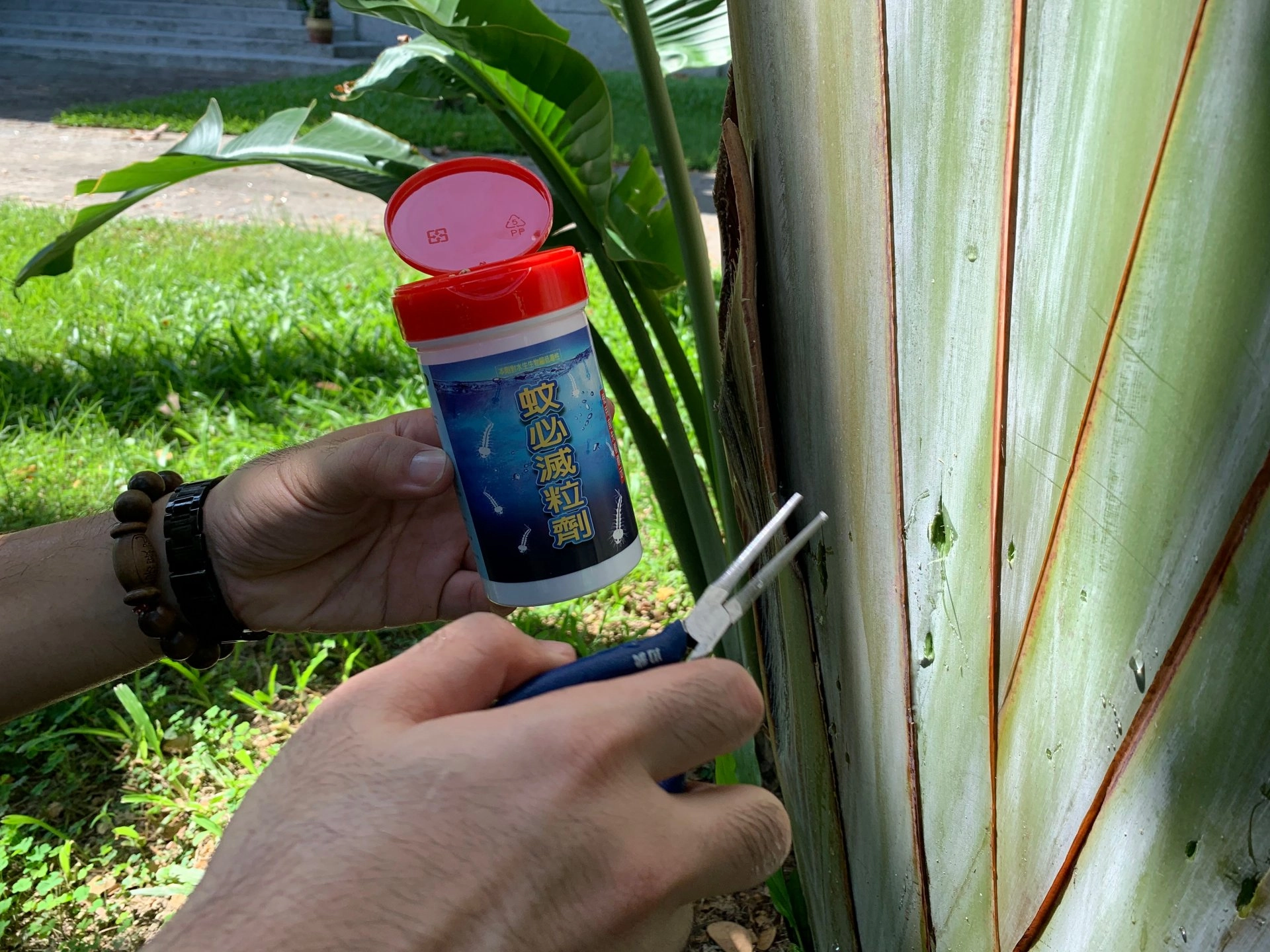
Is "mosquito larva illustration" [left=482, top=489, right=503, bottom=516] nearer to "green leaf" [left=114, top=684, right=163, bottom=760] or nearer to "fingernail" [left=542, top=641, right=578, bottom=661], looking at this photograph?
"fingernail" [left=542, top=641, right=578, bottom=661]

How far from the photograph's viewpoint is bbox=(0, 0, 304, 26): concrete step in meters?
10.4

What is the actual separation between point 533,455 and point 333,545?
519 mm

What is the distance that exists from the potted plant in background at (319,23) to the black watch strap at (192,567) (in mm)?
9944

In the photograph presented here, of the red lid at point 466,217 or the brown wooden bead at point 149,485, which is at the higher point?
the red lid at point 466,217

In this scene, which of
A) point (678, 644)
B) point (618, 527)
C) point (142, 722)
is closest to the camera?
point (678, 644)

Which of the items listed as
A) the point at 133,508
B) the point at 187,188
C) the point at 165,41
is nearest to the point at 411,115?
the point at 187,188

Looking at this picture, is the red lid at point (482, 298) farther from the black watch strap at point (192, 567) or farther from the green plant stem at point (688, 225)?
the black watch strap at point (192, 567)

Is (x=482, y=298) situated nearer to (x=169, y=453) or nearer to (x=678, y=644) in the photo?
(x=678, y=644)

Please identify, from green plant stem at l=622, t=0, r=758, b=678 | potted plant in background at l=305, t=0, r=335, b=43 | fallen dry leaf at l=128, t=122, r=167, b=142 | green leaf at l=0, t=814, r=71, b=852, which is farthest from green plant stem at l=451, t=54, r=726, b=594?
potted plant in background at l=305, t=0, r=335, b=43

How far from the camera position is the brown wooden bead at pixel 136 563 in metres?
1.26

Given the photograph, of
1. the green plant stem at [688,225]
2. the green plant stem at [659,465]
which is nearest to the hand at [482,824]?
the green plant stem at [688,225]

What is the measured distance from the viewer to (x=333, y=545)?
131cm

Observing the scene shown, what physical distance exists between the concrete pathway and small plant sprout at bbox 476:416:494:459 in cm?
392

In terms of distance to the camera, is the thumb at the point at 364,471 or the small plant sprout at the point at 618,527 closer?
the small plant sprout at the point at 618,527
